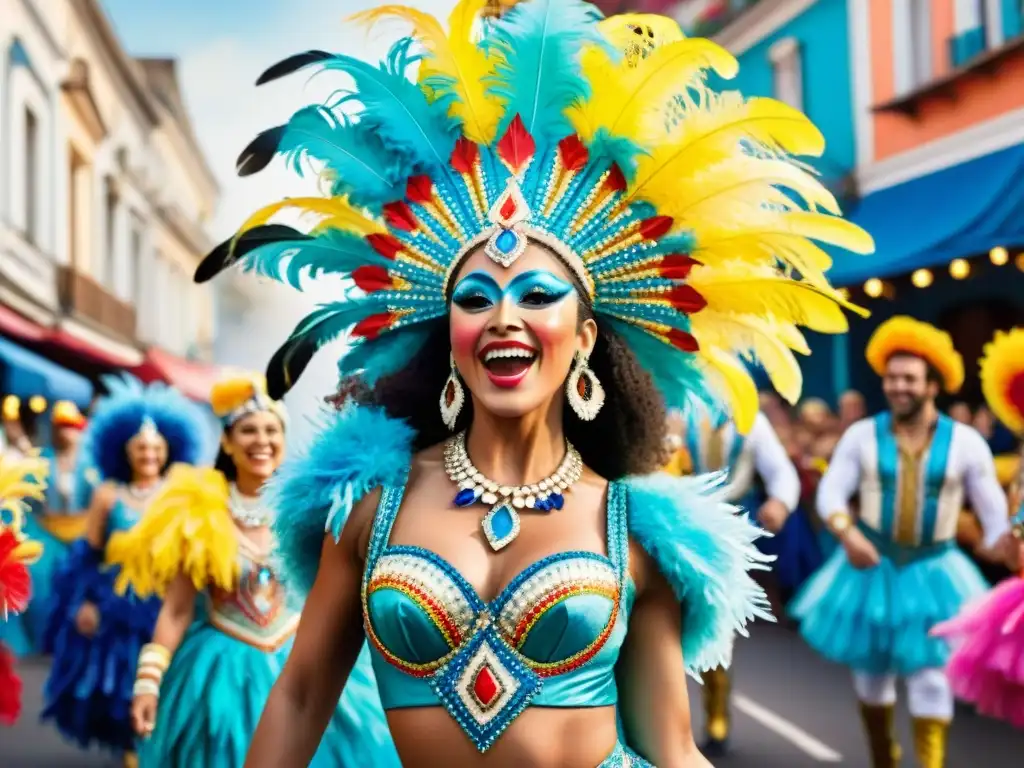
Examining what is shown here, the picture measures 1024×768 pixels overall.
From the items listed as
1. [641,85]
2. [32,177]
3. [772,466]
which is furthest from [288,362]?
[32,177]

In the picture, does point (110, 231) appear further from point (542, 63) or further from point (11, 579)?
point (542, 63)

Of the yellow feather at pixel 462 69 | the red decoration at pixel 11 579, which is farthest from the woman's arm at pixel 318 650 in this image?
the red decoration at pixel 11 579

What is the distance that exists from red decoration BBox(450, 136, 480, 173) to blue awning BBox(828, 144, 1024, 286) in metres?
7.66

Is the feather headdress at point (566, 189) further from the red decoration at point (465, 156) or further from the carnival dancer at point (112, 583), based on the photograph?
the carnival dancer at point (112, 583)

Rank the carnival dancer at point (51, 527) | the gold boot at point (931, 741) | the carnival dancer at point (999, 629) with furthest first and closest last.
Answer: the carnival dancer at point (51, 527) → the gold boot at point (931, 741) → the carnival dancer at point (999, 629)

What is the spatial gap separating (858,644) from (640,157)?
425 cm

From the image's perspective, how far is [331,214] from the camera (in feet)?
9.75

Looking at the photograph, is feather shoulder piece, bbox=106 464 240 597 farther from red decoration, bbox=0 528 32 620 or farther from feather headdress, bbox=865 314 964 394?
feather headdress, bbox=865 314 964 394

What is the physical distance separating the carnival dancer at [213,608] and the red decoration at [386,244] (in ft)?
5.28

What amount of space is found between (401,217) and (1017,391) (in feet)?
11.5

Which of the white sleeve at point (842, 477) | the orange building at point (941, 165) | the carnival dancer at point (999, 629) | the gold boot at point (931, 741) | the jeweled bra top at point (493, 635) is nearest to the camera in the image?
the jeweled bra top at point (493, 635)

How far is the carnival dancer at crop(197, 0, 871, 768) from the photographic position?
8.69 ft

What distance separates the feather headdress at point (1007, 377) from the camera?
5586mm

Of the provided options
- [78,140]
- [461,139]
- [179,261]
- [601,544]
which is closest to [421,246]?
[461,139]
